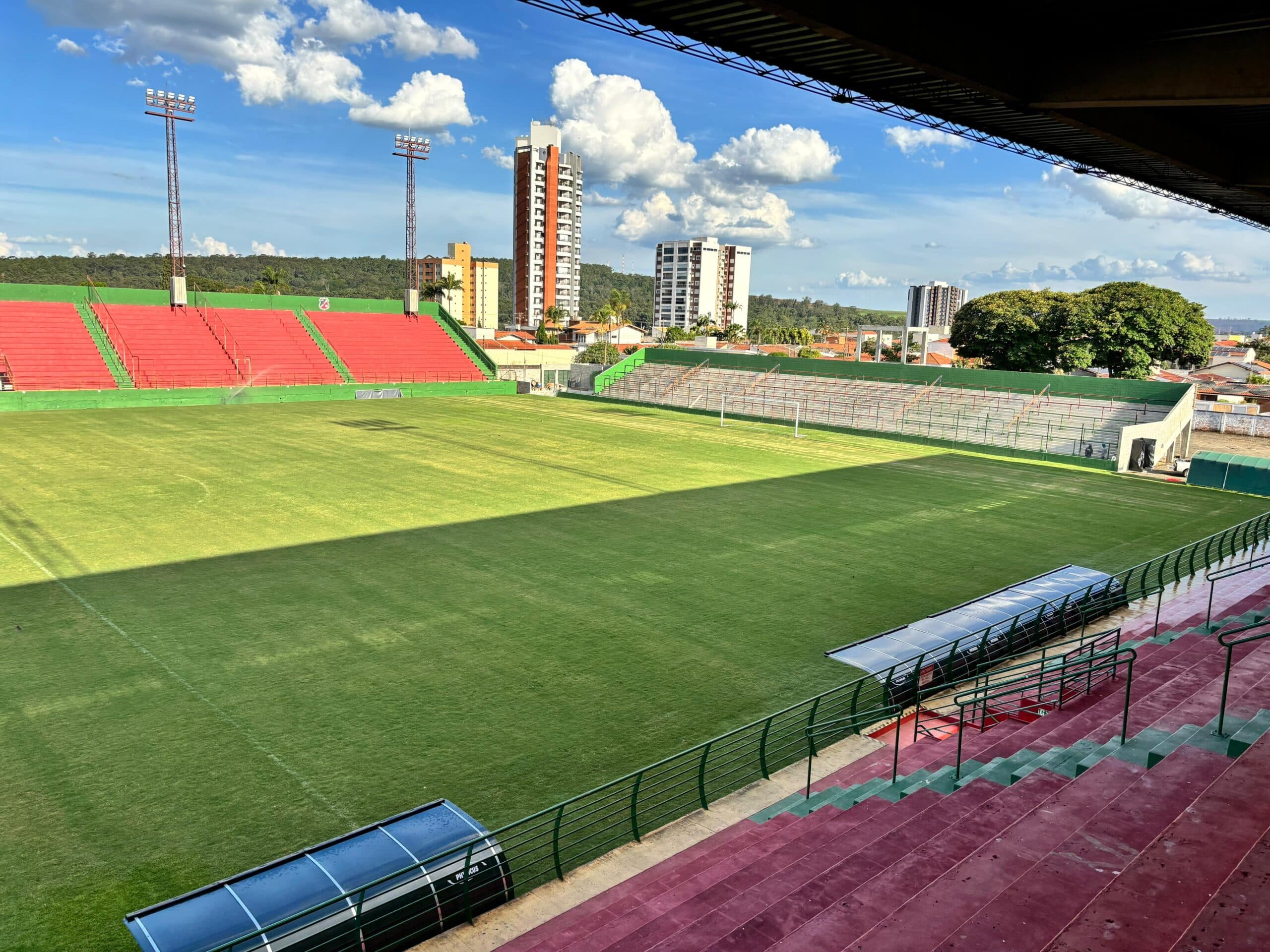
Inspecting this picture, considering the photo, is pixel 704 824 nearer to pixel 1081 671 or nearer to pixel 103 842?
pixel 1081 671

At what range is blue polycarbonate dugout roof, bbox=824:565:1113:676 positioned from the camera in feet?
45.9

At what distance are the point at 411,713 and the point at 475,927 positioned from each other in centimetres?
505

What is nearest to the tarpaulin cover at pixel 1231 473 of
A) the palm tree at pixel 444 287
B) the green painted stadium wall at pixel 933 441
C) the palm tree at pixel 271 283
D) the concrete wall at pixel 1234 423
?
the green painted stadium wall at pixel 933 441

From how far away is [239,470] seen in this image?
31.4m

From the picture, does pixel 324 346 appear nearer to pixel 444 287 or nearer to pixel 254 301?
pixel 254 301

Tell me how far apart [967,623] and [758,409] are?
147 feet

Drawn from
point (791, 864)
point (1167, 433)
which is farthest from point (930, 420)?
point (791, 864)

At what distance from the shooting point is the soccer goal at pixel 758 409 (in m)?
56.0

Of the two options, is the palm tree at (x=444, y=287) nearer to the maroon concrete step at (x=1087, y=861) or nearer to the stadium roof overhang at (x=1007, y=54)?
the stadium roof overhang at (x=1007, y=54)

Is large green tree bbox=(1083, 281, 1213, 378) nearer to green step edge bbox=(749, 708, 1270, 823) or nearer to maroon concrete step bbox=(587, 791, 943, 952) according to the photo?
green step edge bbox=(749, 708, 1270, 823)

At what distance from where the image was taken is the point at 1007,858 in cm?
757

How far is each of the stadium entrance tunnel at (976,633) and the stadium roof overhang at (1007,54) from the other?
26.3 ft

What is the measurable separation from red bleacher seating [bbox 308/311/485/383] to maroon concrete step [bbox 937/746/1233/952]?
2350 inches

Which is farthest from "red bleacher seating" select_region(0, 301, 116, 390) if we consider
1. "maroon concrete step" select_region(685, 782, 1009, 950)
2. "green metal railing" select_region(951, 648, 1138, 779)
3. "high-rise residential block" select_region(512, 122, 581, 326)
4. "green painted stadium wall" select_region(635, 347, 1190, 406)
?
"high-rise residential block" select_region(512, 122, 581, 326)
